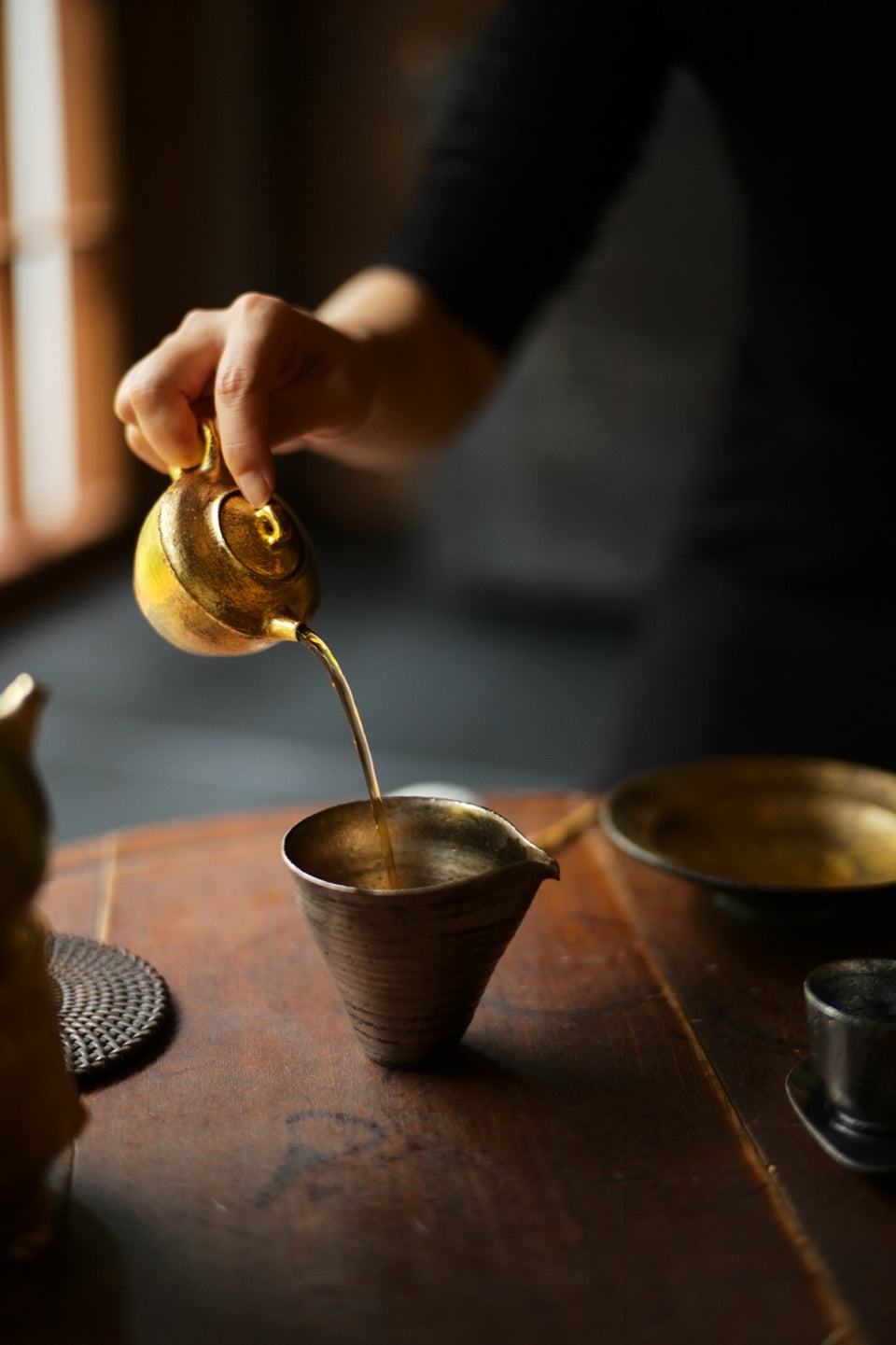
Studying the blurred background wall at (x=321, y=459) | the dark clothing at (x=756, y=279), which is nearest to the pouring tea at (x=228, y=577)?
the dark clothing at (x=756, y=279)

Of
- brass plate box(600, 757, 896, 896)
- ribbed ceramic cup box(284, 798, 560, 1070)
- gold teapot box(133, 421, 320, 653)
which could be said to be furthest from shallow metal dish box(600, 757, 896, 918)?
gold teapot box(133, 421, 320, 653)

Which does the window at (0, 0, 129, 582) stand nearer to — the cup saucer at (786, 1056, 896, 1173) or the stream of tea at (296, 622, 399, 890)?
the stream of tea at (296, 622, 399, 890)

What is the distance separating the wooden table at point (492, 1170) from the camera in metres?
0.66

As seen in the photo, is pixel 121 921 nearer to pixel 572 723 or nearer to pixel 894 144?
pixel 894 144

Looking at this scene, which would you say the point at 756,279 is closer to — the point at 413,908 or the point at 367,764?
the point at 367,764

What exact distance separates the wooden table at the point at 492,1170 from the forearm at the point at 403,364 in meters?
0.57

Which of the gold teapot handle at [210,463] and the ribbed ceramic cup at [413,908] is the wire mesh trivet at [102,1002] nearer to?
the ribbed ceramic cup at [413,908]

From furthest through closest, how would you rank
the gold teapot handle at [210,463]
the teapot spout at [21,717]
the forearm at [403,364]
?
the forearm at [403,364] → the gold teapot handle at [210,463] → the teapot spout at [21,717]

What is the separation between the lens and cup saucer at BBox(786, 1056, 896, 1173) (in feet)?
2.47

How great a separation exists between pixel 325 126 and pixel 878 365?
3.42m

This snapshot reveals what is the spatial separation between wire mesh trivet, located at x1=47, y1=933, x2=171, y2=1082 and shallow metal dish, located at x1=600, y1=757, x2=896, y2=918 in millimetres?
377

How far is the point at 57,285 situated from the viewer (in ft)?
12.9

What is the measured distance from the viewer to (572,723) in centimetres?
351

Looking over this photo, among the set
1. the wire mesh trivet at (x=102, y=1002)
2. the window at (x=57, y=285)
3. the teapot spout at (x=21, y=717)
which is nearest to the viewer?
the teapot spout at (x=21, y=717)
